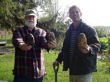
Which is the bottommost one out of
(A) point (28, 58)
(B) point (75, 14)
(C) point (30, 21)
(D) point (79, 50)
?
(A) point (28, 58)

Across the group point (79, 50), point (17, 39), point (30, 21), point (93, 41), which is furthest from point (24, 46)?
point (93, 41)

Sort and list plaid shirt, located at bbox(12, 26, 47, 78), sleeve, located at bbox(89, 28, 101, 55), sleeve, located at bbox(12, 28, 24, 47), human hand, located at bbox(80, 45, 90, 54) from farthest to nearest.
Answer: plaid shirt, located at bbox(12, 26, 47, 78) < sleeve, located at bbox(12, 28, 24, 47) < sleeve, located at bbox(89, 28, 101, 55) < human hand, located at bbox(80, 45, 90, 54)

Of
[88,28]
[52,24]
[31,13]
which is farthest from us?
[52,24]

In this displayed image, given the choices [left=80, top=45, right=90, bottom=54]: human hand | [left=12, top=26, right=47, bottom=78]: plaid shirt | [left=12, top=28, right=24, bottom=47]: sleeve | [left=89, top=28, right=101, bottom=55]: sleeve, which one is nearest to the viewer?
[left=80, top=45, right=90, bottom=54]: human hand

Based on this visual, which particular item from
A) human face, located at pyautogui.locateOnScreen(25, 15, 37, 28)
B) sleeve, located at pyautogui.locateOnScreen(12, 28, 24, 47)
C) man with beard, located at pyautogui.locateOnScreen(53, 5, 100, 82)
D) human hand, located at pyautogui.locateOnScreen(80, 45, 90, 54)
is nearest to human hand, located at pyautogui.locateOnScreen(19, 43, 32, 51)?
sleeve, located at pyautogui.locateOnScreen(12, 28, 24, 47)

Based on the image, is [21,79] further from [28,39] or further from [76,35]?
[76,35]

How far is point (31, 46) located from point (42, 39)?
239 mm

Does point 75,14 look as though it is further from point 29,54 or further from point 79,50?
point 29,54

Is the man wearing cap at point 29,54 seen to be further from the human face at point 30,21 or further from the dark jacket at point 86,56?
the dark jacket at point 86,56

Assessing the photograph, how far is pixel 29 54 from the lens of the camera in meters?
2.83

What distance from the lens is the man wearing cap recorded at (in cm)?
283

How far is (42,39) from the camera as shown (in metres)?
2.92

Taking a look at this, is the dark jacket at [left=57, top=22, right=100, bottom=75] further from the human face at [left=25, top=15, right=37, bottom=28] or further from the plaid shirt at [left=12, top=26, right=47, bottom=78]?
the human face at [left=25, top=15, right=37, bottom=28]

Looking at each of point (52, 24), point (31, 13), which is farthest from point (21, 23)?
point (31, 13)
